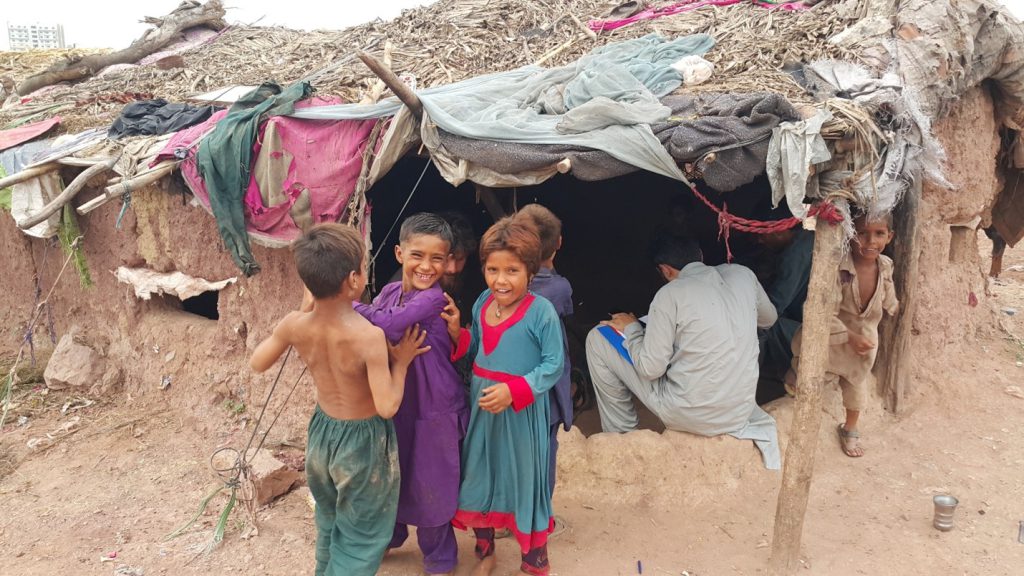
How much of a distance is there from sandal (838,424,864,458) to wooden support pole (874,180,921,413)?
529mm

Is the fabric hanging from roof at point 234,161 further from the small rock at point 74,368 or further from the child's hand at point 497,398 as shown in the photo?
the small rock at point 74,368

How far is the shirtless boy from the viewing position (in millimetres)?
2586

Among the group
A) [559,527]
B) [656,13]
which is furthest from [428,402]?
[656,13]

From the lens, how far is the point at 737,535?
147 inches

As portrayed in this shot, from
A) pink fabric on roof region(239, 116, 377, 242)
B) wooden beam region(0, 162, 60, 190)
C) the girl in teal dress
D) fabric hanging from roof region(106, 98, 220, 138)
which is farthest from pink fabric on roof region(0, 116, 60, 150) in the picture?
the girl in teal dress

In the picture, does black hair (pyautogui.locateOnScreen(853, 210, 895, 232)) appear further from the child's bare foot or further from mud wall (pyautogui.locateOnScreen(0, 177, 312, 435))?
mud wall (pyautogui.locateOnScreen(0, 177, 312, 435))

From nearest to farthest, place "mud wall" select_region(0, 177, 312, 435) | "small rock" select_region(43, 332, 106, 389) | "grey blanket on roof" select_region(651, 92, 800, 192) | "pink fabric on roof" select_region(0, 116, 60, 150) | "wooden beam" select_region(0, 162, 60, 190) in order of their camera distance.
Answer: "grey blanket on roof" select_region(651, 92, 800, 192) < "wooden beam" select_region(0, 162, 60, 190) < "mud wall" select_region(0, 177, 312, 435) < "small rock" select_region(43, 332, 106, 389) < "pink fabric on roof" select_region(0, 116, 60, 150)

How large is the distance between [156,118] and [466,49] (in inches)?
92.6

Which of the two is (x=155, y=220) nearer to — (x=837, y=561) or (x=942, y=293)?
(x=837, y=561)

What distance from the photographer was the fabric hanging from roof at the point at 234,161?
419 centimetres

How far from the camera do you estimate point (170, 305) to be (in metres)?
5.77

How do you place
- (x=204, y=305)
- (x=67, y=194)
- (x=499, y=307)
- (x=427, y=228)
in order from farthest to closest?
(x=204, y=305)
(x=67, y=194)
(x=499, y=307)
(x=427, y=228)

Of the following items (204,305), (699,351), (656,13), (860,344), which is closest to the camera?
(699,351)

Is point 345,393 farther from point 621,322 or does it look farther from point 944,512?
point 944,512
